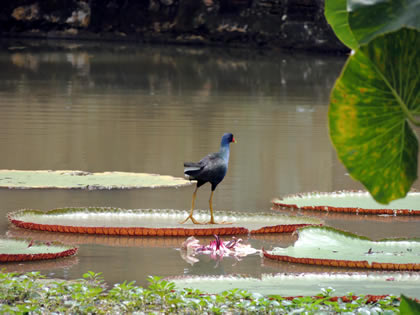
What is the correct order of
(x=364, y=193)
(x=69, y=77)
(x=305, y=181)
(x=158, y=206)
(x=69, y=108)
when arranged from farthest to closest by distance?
(x=69, y=77) → (x=69, y=108) → (x=305, y=181) → (x=364, y=193) → (x=158, y=206)

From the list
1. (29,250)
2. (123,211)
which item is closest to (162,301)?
(29,250)

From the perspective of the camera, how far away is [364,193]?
7.13m

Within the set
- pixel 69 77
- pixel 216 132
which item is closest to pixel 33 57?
pixel 69 77

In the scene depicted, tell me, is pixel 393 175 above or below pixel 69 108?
above

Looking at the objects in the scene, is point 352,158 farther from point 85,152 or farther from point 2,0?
point 2,0

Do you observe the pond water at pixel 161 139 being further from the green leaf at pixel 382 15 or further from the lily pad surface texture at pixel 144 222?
the green leaf at pixel 382 15

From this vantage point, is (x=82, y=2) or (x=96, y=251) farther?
(x=82, y=2)

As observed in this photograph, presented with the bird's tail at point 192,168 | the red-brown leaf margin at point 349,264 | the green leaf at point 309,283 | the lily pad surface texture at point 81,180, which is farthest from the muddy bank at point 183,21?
the green leaf at point 309,283

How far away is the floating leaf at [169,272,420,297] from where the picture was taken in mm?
4227

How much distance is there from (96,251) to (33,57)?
65.6 ft

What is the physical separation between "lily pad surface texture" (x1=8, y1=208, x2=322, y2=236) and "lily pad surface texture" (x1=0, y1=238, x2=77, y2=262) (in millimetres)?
539

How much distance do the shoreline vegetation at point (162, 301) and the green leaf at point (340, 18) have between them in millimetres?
1540

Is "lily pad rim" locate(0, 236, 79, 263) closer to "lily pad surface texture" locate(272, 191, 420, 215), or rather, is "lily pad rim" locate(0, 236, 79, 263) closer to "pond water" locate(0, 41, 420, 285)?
"pond water" locate(0, 41, 420, 285)

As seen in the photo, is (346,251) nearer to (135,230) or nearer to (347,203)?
(135,230)
